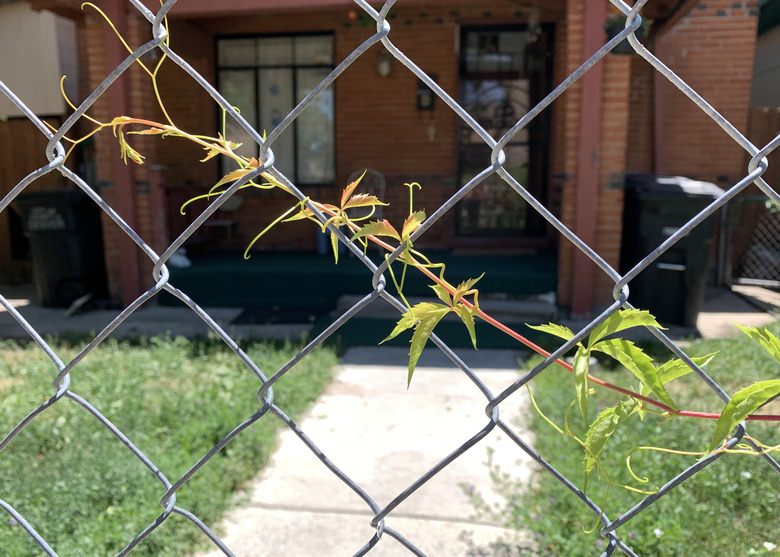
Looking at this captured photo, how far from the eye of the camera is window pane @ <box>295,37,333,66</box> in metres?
8.12

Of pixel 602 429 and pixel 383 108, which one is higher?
pixel 383 108

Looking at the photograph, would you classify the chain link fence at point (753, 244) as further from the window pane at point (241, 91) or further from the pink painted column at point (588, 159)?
the window pane at point (241, 91)

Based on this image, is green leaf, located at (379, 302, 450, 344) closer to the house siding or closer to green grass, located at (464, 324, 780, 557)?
green grass, located at (464, 324, 780, 557)

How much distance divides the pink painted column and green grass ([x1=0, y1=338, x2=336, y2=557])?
245 centimetres

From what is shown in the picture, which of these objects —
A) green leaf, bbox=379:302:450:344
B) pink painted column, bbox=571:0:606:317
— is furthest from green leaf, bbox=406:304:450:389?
pink painted column, bbox=571:0:606:317

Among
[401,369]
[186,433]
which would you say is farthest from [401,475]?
[401,369]

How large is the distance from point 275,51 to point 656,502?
7.58 meters

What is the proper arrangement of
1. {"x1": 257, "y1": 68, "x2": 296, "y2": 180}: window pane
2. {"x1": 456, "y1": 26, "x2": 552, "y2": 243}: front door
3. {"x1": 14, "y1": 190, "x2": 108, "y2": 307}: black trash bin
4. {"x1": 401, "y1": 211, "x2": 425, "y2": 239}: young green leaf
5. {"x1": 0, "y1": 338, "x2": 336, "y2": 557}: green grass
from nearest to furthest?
{"x1": 401, "y1": 211, "x2": 425, "y2": 239}: young green leaf → {"x1": 0, "y1": 338, "x2": 336, "y2": 557}: green grass → {"x1": 14, "y1": 190, "x2": 108, "y2": 307}: black trash bin → {"x1": 456, "y1": 26, "x2": 552, "y2": 243}: front door → {"x1": 257, "y1": 68, "x2": 296, "y2": 180}: window pane

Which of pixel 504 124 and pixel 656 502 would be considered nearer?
pixel 656 502

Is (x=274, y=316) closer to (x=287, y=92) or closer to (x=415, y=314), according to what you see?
(x=287, y=92)

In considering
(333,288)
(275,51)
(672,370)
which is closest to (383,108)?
(275,51)

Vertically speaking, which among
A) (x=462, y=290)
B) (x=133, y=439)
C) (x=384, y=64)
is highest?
(x=384, y=64)

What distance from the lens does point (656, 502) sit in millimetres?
2305

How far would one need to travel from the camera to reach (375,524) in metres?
0.91
